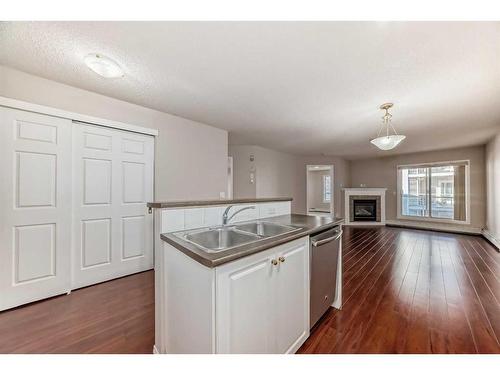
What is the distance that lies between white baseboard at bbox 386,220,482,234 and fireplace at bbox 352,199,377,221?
0.50m

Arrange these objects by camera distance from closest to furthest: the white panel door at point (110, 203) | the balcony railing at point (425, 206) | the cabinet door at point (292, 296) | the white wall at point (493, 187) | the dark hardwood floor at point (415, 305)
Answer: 1. the cabinet door at point (292, 296)
2. the dark hardwood floor at point (415, 305)
3. the white panel door at point (110, 203)
4. the white wall at point (493, 187)
5. the balcony railing at point (425, 206)

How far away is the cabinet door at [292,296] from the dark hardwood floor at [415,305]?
179mm

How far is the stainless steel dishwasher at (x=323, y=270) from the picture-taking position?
1530 millimetres

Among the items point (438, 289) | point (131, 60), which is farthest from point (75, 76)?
point (438, 289)

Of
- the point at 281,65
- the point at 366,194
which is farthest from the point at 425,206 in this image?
the point at 281,65

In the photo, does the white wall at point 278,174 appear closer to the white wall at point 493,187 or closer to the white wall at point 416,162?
the white wall at point 416,162

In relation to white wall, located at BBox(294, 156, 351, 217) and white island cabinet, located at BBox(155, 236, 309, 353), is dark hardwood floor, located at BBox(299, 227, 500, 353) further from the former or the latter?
white wall, located at BBox(294, 156, 351, 217)

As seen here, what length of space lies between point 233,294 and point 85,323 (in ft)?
5.38

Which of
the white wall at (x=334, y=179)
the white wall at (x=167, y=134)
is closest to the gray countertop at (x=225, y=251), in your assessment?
the white wall at (x=167, y=134)

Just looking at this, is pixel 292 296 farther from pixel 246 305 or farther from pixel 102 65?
pixel 102 65

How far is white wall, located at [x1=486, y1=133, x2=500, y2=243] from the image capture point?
388cm

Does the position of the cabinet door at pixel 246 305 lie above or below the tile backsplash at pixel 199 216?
below

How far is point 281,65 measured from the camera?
5.78 feet
